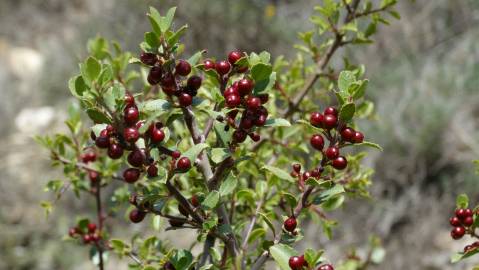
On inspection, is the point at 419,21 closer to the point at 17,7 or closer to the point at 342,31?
the point at 342,31

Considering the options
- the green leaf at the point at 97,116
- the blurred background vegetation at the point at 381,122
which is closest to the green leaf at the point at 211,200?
the green leaf at the point at 97,116

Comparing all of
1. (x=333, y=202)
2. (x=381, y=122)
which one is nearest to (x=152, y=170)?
(x=333, y=202)

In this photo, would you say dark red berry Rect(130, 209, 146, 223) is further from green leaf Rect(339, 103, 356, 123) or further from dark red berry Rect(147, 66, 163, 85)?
green leaf Rect(339, 103, 356, 123)

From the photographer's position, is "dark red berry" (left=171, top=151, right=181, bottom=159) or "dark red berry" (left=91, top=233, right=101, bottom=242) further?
"dark red berry" (left=91, top=233, right=101, bottom=242)

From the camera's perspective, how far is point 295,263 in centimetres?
98

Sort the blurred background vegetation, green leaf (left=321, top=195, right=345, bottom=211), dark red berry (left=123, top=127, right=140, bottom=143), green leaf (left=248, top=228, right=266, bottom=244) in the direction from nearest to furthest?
dark red berry (left=123, top=127, right=140, bottom=143)
green leaf (left=248, top=228, right=266, bottom=244)
green leaf (left=321, top=195, right=345, bottom=211)
the blurred background vegetation

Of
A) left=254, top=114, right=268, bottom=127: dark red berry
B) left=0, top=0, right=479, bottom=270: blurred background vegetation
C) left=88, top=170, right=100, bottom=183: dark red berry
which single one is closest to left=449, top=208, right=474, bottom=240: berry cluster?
left=254, top=114, right=268, bottom=127: dark red berry

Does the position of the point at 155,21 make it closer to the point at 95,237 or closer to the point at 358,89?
the point at 358,89

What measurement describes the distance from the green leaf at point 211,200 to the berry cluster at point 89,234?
773 millimetres

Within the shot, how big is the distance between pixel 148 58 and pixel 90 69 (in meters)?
0.11

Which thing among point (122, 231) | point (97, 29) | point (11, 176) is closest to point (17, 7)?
point (97, 29)

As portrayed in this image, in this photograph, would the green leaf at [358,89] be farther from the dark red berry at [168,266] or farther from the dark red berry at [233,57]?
the dark red berry at [168,266]

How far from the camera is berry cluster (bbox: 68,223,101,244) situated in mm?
1687

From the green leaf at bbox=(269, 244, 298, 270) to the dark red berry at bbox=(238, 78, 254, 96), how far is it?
302mm
